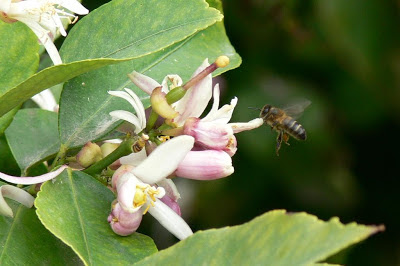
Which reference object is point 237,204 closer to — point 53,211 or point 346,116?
point 346,116

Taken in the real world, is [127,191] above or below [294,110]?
above

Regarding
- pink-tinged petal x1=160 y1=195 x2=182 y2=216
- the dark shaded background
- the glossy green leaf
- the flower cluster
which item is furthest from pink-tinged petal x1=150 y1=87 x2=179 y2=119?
the dark shaded background

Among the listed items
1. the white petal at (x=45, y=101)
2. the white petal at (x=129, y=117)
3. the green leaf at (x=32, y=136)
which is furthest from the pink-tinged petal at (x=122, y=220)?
the white petal at (x=45, y=101)

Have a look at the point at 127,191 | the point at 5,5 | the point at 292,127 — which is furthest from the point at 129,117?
the point at 292,127

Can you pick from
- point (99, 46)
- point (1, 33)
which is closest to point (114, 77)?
point (99, 46)

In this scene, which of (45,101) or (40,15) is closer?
(40,15)

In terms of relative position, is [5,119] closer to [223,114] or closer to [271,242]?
[223,114]

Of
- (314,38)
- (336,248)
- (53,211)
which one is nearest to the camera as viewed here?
(336,248)

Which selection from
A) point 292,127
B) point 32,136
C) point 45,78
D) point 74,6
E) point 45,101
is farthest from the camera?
point 292,127
